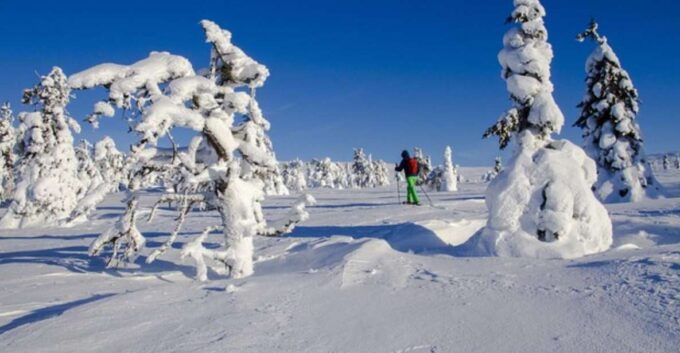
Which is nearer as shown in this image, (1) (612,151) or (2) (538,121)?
(2) (538,121)

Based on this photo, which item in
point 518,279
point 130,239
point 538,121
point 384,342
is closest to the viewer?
point 384,342

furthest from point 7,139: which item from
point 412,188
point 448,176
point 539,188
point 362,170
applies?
point 362,170

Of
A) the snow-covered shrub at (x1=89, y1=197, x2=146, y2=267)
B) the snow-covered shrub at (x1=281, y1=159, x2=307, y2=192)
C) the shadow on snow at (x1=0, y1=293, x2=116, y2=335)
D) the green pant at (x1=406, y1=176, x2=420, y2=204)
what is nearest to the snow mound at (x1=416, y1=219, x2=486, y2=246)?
the green pant at (x1=406, y1=176, x2=420, y2=204)

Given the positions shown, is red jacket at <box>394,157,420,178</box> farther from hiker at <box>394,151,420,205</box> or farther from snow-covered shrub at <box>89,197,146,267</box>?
snow-covered shrub at <box>89,197,146,267</box>

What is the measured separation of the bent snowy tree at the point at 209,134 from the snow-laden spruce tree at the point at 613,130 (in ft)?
63.2

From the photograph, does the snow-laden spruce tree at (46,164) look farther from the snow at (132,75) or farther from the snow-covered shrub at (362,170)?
the snow-covered shrub at (362,170)

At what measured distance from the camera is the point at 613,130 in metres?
23.0

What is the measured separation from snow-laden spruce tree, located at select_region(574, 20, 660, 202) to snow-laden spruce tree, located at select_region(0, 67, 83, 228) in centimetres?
2700

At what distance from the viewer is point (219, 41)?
8.05m

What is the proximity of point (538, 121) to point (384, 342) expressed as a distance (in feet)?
26.2

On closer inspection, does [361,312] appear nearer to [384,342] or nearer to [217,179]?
[384,342]

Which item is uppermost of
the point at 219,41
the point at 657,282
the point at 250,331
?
the point at 219,41

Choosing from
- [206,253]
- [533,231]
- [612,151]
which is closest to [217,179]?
[206,253]

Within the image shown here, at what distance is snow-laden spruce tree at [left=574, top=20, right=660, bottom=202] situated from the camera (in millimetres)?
22125
